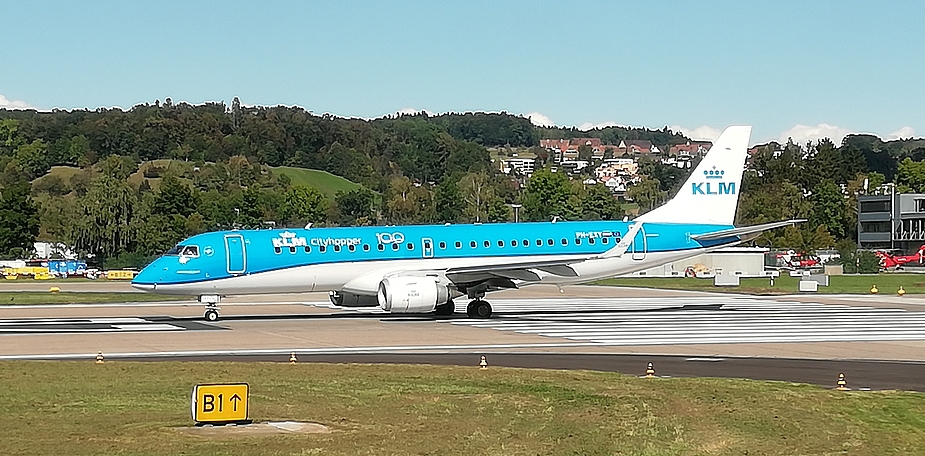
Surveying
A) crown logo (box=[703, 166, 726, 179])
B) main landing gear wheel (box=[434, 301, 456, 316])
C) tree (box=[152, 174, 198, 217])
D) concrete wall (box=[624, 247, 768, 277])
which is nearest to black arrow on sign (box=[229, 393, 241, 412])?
main landing gear wheel (box=[434, 301, 456, 316])

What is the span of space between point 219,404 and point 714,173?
35443 mm

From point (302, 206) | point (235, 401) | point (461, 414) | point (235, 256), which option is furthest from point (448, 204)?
point (235, 401)

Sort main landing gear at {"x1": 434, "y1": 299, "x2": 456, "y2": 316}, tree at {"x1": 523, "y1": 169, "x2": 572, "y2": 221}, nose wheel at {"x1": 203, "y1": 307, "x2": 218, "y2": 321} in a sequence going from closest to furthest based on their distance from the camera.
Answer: nose wheel at {"x1": 203, "y1": 307, "x2": 218, "y2": 321}
main landing gear at {"x1": 434, "y1": 299, "x2": 456, "y2": 316}
tree at {"x1": 523, "y1": 169, "x2": 572, "y2": 221}

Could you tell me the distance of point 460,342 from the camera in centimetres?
3127

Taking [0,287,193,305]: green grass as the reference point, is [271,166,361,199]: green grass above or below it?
above

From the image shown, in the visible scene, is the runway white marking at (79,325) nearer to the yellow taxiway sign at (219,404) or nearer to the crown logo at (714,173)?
the yellow taxiway sign at (219,404)

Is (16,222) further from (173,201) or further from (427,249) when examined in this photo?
(427,249)

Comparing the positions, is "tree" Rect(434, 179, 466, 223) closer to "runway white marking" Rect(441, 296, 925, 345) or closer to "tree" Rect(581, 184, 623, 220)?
"tree" Rect(581, 184, 623, 220)

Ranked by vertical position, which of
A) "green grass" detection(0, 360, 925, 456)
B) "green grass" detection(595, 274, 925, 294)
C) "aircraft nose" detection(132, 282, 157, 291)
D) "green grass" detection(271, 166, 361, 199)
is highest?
"green grass" detection(271, 166, 361, 199)

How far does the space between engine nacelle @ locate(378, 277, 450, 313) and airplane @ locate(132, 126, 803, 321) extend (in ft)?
0.10

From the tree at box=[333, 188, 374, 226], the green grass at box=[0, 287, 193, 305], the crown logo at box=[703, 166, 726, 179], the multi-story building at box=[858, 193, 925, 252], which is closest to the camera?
the crown logo at box=[703, 166, 726, 179]

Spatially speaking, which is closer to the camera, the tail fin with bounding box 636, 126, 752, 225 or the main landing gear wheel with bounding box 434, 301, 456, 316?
the main landing gear wheel with bounding box 434, 301, 456, 316

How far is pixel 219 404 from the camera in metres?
14.4

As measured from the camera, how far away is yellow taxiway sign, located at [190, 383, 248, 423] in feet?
47.1
